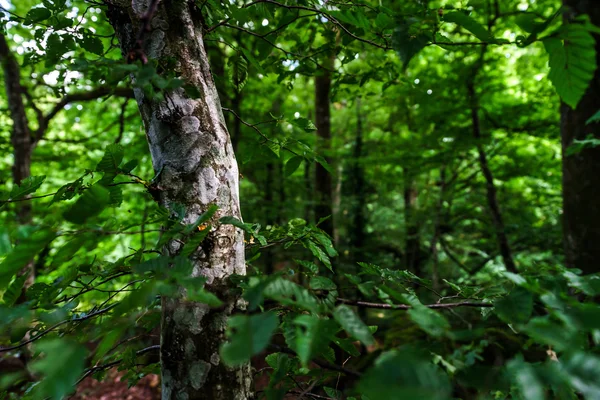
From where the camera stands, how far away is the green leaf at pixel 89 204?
59 centimetres

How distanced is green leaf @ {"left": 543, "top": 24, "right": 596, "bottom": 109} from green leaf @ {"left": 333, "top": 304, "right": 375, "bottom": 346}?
2.07 ft

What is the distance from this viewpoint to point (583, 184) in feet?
9.86

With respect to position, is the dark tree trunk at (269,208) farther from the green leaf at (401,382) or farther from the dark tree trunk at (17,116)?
the green leaf at (401,382)

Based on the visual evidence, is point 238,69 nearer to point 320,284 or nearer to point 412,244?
point 320,284

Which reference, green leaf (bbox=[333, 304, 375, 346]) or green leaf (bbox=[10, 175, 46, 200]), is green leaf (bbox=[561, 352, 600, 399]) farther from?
green leaf (bbox=[10, 175, 46, 200])

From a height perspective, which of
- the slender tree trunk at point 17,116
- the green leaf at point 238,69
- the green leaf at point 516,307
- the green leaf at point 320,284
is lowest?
the green leaf at point 516,307

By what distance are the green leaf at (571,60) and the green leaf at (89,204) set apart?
0.93 metres

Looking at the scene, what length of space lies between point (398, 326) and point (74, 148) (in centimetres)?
728

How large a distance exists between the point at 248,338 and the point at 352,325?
0.71 ft

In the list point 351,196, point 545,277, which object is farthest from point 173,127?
point 351,196

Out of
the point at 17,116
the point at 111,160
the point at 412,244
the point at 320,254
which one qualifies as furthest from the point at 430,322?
the point at 412,244

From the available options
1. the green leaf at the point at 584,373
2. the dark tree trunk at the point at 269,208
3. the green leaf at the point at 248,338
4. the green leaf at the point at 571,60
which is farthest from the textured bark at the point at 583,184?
the dark tree trunk at the point at 269,208

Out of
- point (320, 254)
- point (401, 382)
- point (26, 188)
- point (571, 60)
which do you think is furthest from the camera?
point (320, 254)

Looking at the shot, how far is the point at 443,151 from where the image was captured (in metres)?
5.06
